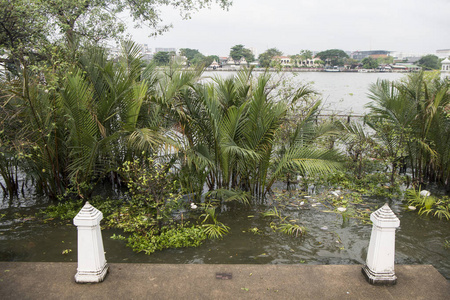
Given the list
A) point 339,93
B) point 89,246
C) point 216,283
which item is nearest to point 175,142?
point 89,246

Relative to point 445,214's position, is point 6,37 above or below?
above

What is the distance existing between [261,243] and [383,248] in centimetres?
189

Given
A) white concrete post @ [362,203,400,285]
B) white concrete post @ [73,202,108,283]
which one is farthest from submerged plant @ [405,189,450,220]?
white concrete post @ [73,202,108,283]

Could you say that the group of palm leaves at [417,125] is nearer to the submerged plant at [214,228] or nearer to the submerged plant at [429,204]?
the submerged plant at [429,204]

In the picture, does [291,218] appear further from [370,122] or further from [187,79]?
[370,122]

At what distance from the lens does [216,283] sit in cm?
365

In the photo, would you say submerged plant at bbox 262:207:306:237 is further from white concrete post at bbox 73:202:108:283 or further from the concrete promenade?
white concrete post at bbox 73:202:108:283

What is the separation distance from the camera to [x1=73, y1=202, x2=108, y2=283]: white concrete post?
11.4 ft

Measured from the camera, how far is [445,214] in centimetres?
605

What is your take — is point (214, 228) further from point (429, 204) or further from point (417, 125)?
point (417, 125)

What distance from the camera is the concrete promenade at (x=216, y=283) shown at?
3.47 metres

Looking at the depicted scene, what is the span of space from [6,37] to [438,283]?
826 centimetres

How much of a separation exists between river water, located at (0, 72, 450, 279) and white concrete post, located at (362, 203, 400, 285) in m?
1.02

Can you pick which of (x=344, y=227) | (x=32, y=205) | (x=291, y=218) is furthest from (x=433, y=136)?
(x=32, y=205)
